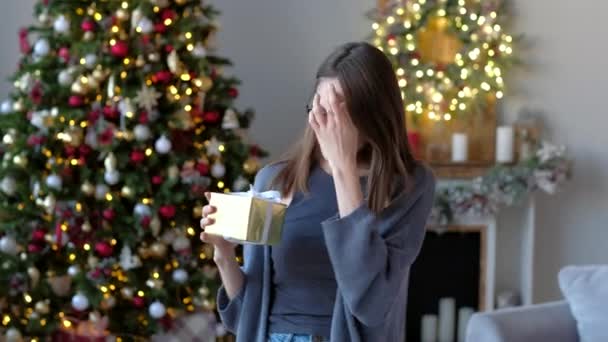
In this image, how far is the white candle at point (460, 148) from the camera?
4500 mm

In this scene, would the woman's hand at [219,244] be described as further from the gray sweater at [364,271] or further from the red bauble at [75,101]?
the red bauble at [75,101]

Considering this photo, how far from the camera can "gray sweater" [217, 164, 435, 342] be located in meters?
1.50

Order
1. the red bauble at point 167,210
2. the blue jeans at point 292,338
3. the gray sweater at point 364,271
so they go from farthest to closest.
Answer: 1. the red bauble at point 167,210
2. the blue jeans at point 292,338
3. the gray sweater at point 364,271

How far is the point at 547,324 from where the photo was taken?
2764 millimetres

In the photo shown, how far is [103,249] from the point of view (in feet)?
11.4

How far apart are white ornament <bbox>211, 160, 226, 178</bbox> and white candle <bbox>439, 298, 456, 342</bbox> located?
5.34ft

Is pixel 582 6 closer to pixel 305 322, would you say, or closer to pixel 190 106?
pixel 190 106

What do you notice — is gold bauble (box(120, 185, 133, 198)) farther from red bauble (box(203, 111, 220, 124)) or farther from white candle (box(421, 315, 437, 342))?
white candle (box(421, 315, 437, 342))

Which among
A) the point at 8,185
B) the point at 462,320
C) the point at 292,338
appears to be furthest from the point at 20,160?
the point at 462,320

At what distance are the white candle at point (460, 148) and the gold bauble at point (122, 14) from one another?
1819 millimetres

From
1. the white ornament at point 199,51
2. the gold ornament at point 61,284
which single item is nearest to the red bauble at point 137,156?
the white ornament at point 199,51

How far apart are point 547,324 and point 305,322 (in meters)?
1.38

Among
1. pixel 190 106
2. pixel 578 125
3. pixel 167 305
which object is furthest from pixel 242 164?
pixel 578 125

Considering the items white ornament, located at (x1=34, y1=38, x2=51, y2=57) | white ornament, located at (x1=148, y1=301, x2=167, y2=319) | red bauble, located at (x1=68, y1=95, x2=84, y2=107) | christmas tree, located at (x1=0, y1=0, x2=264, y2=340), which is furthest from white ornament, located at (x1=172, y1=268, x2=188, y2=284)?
white ornament, located at (x1=34, y1=38, x2=51, y2=57)
